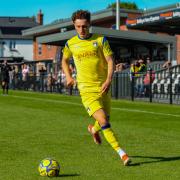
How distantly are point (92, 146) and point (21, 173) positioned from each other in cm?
240

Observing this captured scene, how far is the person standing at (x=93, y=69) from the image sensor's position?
6.81 m

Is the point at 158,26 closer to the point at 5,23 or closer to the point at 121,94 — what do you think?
the point at 121,94

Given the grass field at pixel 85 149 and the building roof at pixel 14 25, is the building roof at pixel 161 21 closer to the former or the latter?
the grass field at pixel 85 149

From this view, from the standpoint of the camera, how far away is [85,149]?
7.99 m

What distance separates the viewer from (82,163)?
22.1 feet

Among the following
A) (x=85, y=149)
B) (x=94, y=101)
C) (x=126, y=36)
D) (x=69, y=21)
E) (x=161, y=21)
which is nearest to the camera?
(x=94, y=101)

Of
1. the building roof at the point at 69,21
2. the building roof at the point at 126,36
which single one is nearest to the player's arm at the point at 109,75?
the building roof at the point at 126,36

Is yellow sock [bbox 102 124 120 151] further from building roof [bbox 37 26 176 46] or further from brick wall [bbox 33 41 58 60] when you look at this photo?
brick wall [bbox 33 41 58 60]

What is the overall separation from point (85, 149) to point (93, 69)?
1.61 m

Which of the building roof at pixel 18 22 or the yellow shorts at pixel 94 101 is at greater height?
the building roof at pixel 18 22

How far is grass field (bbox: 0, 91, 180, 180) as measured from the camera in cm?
609

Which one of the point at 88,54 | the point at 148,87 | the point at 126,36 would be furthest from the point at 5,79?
the point at 88,54

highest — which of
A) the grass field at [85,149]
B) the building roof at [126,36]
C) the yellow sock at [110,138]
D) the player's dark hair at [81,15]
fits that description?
the building roof at [126,36]

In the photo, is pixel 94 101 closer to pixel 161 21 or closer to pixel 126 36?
pixel 161 21
